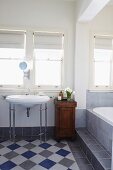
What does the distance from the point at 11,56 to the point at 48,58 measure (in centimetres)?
72

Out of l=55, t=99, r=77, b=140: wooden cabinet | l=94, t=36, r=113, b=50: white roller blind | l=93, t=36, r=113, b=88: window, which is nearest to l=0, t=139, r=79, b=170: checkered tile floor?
l=55, t=99, r=77, b=140: wooden cabinet

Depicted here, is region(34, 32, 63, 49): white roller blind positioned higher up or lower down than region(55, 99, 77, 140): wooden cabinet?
higher up

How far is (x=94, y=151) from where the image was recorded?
7.82 ft

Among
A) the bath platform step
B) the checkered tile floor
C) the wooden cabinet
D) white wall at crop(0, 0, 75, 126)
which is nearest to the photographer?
the bath platform step

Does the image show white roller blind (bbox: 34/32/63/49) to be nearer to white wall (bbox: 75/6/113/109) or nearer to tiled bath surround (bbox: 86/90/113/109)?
white wall (bbox: 75/6/113/109)

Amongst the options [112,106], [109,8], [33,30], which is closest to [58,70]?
[33,30]

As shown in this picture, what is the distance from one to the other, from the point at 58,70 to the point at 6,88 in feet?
3.57

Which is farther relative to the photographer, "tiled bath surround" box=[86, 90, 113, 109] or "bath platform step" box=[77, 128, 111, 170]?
"tiled bath surround" box=[86, 90, 113, 109]

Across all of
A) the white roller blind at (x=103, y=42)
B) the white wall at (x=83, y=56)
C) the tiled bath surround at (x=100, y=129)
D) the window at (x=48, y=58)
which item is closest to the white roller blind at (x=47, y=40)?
the window at (x=48, y=58)

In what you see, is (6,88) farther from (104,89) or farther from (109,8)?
(109,8)

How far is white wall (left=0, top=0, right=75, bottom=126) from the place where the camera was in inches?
131

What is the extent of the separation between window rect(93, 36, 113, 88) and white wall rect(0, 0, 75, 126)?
511 mm

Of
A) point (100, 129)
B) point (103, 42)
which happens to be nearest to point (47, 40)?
point (103, 42)

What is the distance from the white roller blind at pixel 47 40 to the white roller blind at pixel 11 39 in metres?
0.29
